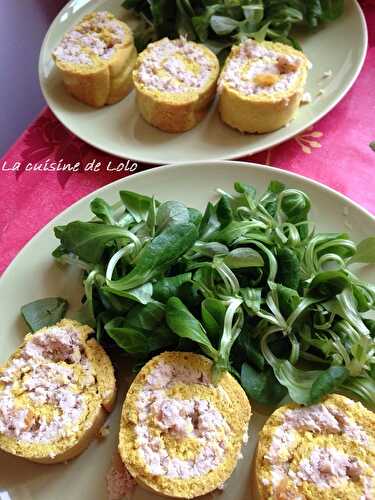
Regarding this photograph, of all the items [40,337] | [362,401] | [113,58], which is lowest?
[362,401]

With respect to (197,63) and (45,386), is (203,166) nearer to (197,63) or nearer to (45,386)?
(197,63)

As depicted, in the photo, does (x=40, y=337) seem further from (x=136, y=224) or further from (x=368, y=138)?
(x=368, y=138)

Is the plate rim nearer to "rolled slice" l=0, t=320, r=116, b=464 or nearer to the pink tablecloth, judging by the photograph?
the pink tablecloth

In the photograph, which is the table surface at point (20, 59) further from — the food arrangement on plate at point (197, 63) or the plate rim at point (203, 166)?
the plate rim at point (203, 166)

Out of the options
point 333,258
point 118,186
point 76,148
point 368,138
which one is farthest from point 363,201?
point 76,148

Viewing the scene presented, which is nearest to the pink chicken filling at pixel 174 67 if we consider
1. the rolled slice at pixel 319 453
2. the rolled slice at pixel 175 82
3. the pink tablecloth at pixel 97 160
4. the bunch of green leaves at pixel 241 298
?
the rolled slice at pixel 175 82

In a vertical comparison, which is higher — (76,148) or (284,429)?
(76,148)

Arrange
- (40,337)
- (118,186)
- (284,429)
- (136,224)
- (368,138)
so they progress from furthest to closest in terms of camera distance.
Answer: (368,138) < (118,186) < (136,224) < (40,337) < (284,429)
